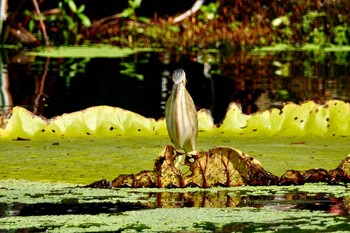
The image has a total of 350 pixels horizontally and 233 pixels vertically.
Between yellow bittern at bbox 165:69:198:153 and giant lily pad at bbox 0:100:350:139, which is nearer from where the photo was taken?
yellow bittern at bbox 165:69:198:153

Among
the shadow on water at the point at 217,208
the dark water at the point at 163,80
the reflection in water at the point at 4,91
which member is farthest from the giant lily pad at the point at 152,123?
the dark water at the point at 163,80

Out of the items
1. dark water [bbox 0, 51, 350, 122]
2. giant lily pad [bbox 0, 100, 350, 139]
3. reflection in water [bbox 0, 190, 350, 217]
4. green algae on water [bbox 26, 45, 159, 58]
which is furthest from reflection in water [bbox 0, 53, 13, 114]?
reflection in water [bbox 0, 190, 350, 217]

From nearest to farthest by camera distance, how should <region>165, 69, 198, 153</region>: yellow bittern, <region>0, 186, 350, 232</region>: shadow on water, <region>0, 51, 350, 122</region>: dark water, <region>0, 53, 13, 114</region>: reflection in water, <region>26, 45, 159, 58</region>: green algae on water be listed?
<region>0, 186, 350, 232</region>: shadow on water, <region>165, 69, 198, 153</region>: yellow bittern, <region>0, 53, 13, 114</region>: reflection in water, <region>0, 51, 350, 122</region>: dark water, <region>26, 45, 159, 58</region>: green algae on water

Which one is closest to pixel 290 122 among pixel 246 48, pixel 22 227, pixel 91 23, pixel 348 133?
pixel 348 133

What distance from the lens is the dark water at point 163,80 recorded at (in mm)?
9844

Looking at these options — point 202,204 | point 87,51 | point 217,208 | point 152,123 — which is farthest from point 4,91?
point 217,208

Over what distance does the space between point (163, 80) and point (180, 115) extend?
7.57 metres

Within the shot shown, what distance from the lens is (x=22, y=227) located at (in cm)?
388

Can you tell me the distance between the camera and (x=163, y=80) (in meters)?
12.3

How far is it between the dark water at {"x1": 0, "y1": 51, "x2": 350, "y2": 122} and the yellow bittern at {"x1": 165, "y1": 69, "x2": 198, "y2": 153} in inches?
157

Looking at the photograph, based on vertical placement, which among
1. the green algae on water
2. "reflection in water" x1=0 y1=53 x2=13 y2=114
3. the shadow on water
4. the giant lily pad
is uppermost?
the green algae on water

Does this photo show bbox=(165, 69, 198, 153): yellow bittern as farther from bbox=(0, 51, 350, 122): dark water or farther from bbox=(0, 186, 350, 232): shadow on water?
bbox=(0, 51, 350, 122): dark water

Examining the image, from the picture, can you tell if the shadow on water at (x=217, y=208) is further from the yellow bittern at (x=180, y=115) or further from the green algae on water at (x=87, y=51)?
the green algae on water at (x=87, y=51)

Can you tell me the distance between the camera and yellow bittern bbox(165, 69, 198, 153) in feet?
15.3
